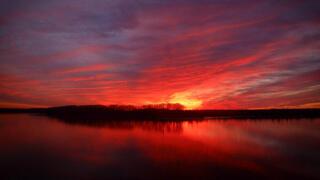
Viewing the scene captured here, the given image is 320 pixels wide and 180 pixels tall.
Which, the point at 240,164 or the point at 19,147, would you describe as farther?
the point at 19,147

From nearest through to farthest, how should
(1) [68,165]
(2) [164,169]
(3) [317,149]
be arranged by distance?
(2) [164,169] → (1) [68,165] → (3) [317,149]

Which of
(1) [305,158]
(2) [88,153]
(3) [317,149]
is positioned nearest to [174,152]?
(2) [88,153]

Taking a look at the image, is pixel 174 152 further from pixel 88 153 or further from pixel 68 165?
pixel 68 165

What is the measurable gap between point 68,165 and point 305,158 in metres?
19.5

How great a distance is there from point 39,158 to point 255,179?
17446mm

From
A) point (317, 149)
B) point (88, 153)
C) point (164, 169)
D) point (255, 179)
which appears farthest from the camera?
point (317, 149)

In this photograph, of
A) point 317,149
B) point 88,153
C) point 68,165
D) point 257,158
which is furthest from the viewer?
point 317,149

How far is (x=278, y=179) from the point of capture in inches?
653

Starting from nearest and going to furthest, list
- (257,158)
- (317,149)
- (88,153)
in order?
(257,158) → (88,153) → (317,149)

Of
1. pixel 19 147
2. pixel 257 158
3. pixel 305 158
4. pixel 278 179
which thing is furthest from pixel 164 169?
pixel 19 147

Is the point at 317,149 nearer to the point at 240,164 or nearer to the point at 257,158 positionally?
the point at 257,158

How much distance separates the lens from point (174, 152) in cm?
2555

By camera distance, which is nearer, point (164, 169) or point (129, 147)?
point (164, 169)

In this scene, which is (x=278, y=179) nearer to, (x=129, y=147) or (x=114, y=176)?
(x=114, y=176)
